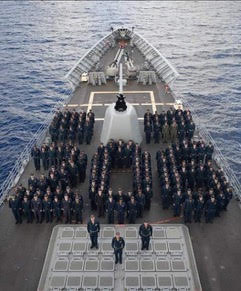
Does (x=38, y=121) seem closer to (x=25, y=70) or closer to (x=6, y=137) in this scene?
(x=6, y=137)

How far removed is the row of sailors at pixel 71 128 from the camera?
68.7ft

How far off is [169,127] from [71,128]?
5347mm

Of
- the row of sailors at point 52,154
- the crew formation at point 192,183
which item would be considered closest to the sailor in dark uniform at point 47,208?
the row of sailors at point 52,154

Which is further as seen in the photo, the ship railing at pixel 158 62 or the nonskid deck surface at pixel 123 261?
the ship railing at pixel 158 62

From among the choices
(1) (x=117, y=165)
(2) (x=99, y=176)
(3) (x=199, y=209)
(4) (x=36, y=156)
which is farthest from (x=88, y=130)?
(3) (x=199, y=209)

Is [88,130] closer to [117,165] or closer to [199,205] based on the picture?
[117,165]

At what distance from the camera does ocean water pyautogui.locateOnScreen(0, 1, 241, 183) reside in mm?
34719

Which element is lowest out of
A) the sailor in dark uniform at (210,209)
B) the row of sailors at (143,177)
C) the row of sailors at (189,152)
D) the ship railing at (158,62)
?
the sailor in dark uniform at (210,209)

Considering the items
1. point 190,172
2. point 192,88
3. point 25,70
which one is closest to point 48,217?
point 190,172

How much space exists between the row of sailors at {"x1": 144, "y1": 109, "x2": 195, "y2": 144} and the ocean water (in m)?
7.99

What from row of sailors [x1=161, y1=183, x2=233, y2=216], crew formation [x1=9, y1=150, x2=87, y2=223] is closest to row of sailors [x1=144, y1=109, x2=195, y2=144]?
row of sailors [x1=161, y1=183, x2=233, y2=216]

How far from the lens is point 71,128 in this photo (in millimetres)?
20969

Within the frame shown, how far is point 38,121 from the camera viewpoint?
35500mm

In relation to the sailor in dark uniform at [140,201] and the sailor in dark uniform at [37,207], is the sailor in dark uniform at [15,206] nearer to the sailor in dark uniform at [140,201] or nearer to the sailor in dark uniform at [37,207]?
the sailor in dark uniform at [37,207]
